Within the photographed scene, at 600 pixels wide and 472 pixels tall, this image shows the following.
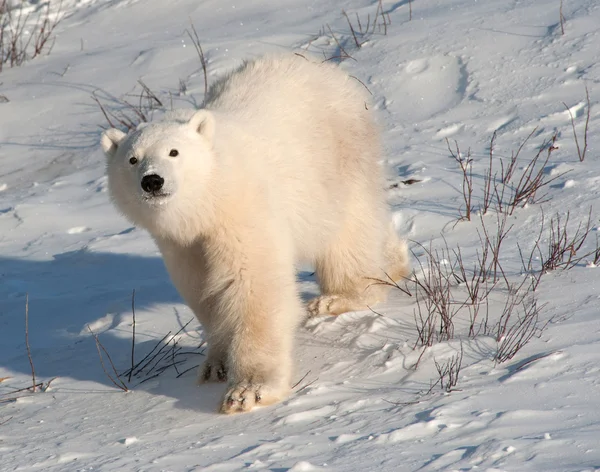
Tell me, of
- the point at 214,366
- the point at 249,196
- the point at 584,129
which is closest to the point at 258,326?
the point at 214,366

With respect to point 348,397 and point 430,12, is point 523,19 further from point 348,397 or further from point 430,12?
point 348,397

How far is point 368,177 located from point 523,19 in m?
3.48

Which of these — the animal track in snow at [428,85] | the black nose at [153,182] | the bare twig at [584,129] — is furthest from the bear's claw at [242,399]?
the animal track in snow at [428,85]

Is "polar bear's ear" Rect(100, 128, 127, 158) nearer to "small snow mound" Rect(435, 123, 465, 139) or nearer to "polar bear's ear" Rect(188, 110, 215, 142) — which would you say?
"polar bear's ear" Rect(188, 110, 215, 142)

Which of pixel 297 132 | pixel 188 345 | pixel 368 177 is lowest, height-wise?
pixel 188 345

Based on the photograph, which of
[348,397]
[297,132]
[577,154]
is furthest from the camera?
[577,154]

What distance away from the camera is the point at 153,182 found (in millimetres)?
3699

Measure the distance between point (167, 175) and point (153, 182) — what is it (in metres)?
0.06

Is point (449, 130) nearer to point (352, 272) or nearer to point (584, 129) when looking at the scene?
point (584, 129)

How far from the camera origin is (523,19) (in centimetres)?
783

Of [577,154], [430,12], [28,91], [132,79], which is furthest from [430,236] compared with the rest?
[28,91]

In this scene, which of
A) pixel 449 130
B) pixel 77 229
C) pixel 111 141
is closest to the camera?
pixel 111 141

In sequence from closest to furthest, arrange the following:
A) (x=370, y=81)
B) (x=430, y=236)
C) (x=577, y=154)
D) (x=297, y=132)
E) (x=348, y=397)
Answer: (x=348, y=397)
(x=297, y=132)
(x=430, y=236)
(x=577, y=154)
(x=370, y=81)

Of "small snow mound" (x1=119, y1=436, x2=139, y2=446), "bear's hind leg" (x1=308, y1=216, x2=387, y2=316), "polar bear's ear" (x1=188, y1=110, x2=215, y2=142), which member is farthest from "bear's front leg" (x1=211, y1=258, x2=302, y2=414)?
"bear's hind leg" (x1=308, y1=216, x2=387, y2=316)
